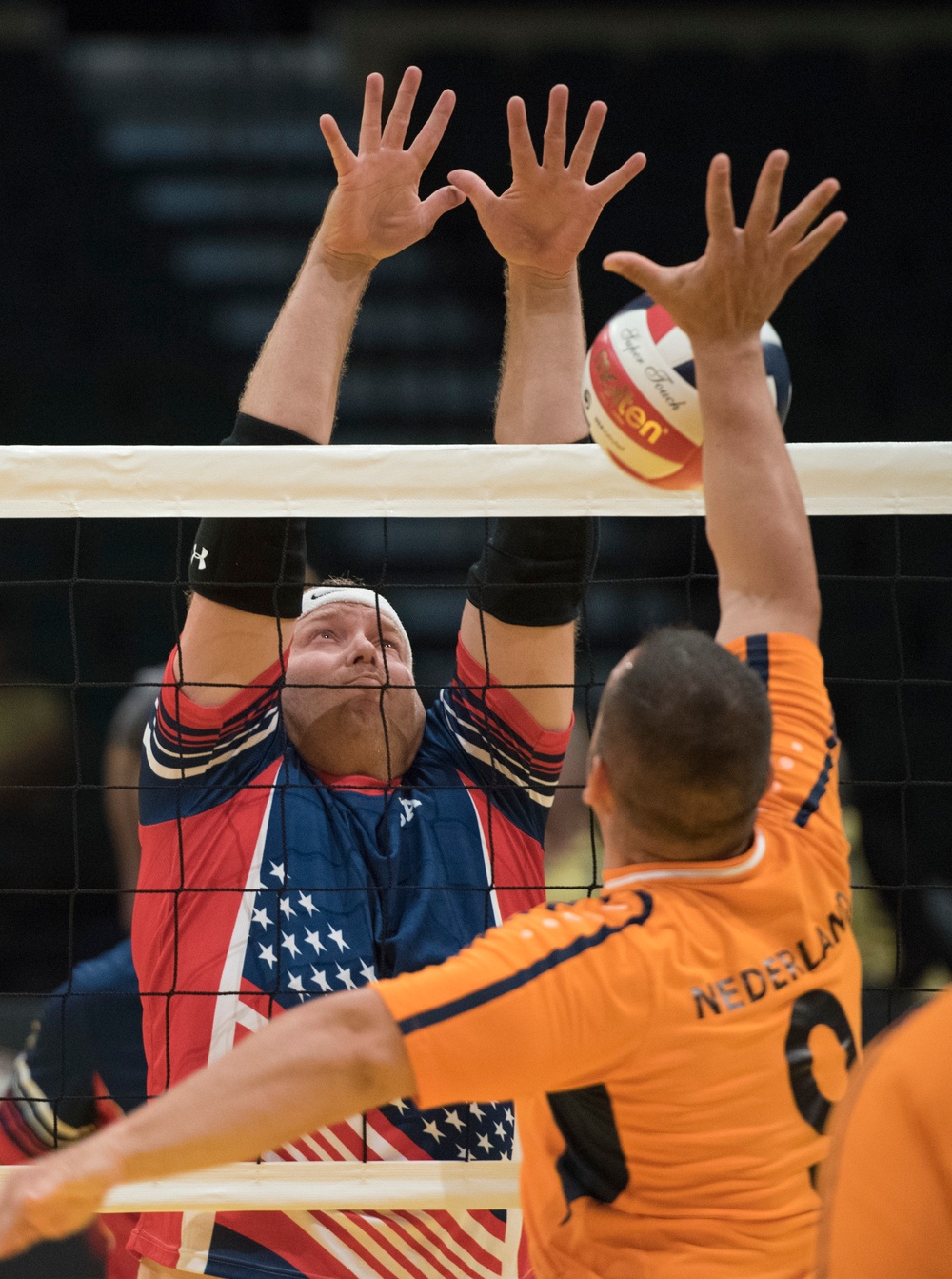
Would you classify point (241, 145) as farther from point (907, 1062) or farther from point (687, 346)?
point (907, 1062)

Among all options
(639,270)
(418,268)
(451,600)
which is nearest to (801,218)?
(639,270)

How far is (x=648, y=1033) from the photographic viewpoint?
176 centimetres

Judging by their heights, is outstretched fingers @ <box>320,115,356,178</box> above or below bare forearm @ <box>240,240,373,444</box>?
above

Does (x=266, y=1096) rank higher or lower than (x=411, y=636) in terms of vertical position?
lower

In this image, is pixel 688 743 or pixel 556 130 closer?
pixel 688 743

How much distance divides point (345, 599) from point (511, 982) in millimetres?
1927

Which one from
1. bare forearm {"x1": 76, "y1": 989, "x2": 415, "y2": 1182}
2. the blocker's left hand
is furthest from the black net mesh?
the blocker's left hand

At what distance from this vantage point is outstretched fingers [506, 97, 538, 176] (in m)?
2.92

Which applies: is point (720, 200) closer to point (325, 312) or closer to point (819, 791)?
point (819, 791)

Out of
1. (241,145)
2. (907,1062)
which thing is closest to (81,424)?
(241,145)

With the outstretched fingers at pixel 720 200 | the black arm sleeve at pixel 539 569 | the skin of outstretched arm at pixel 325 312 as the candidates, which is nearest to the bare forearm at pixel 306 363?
the skin of outstretched arm at pixel 325 312

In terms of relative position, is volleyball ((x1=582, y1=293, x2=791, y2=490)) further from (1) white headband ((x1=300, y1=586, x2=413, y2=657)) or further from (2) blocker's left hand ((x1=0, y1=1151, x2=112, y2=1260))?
(2) blocker's left hand ((x1=0, y1=1151, x2=112, y2=1260))

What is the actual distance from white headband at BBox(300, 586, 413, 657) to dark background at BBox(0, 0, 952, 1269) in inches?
174

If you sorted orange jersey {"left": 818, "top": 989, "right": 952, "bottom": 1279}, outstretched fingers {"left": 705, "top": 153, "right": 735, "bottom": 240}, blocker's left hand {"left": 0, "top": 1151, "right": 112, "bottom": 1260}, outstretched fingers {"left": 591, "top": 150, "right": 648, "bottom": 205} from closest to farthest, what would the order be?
1. orange jersey {"left": 818, "top": 989, "right": 952, "bottom": 1279}
2. blocker's left hand {"left": 0, "top": 1151, "right": 112, "bottom": 1260}
3. outstretched fingers {"left": 705, "top": 153, "right": 735, "bottom": 240}
4. outstretched fingers {"left": 591, "top": 150, "right": 648, "bottom": 205}
